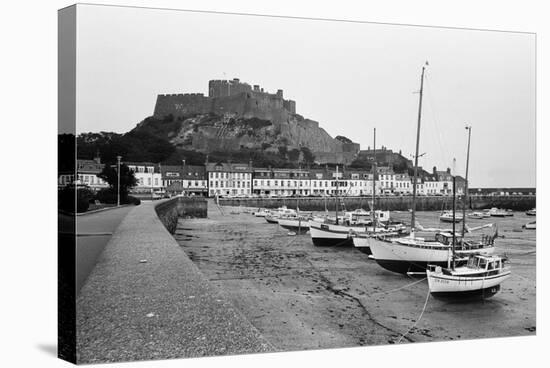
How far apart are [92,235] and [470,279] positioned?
5.53 m

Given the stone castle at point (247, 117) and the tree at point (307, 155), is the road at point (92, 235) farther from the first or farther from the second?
the tree at point (307, 155)

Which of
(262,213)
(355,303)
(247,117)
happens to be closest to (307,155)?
(247,117)

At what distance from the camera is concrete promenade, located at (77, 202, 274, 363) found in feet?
13.9

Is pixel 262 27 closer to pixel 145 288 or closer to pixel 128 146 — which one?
pixel 128 146

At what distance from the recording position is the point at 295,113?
22.5ft

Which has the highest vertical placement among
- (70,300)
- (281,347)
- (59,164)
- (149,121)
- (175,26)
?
(175,26)

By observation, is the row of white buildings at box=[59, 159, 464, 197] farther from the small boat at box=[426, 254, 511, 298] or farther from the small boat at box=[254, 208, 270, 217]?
the small boat at box=[254, 208, 270, 217]

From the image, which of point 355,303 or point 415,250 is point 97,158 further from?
point 415,250

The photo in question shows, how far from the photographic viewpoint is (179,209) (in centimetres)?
1515

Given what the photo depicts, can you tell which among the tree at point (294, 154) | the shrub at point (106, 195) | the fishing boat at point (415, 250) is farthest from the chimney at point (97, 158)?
the fishing boat at point (415, 250)

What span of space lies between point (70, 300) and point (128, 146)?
2.35 m

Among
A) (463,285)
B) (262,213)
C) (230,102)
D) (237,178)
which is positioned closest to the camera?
(230,102)

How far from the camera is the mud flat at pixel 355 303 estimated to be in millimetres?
6055

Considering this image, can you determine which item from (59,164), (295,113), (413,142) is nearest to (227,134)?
(295,113)
